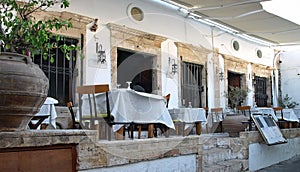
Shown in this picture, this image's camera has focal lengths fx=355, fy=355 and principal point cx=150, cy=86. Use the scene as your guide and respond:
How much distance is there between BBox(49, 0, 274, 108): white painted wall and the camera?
274 inches

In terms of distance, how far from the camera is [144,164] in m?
3.45

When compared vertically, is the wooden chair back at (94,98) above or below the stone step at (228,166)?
above

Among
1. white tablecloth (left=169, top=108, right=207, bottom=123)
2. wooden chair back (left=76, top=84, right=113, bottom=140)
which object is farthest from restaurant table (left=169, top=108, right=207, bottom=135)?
wooden chair back (left=76, top=84, right=113, bottom=140)

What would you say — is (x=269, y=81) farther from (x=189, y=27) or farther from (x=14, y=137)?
(x=14, y=137)

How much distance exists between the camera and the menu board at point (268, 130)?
6.46m

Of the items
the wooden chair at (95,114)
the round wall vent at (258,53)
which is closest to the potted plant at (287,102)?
the round wall vent at (258,53)

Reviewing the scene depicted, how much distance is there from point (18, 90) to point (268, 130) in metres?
5.45

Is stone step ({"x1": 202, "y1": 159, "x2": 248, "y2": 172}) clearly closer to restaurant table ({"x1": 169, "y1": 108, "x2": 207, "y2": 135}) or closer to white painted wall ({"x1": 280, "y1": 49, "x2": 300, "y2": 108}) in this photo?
restaurant table ({"x1": 169, "y1": 108, "x2": 207, "y2": 135})

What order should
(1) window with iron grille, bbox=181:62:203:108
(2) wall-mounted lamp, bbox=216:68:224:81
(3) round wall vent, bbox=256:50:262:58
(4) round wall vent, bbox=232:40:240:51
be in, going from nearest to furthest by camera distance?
(1) window with iron grille, bbox=181:62:203:108 → (2) wall-mounted lamp, bbox=216:68:224:81 → (4) round wall vent, bbox=232:40:240:51 → (3) round wall vent, bbox=256:50:262:58

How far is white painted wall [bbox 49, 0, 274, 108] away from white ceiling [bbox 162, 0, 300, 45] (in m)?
0.40

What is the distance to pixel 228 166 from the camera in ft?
16.5

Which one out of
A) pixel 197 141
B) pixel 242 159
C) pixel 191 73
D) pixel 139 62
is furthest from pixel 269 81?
pixel 197 141

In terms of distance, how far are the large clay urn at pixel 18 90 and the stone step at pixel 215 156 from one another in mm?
3036

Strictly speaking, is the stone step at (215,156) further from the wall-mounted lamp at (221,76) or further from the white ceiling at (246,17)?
the wall-mounted lamp at (221,76)
